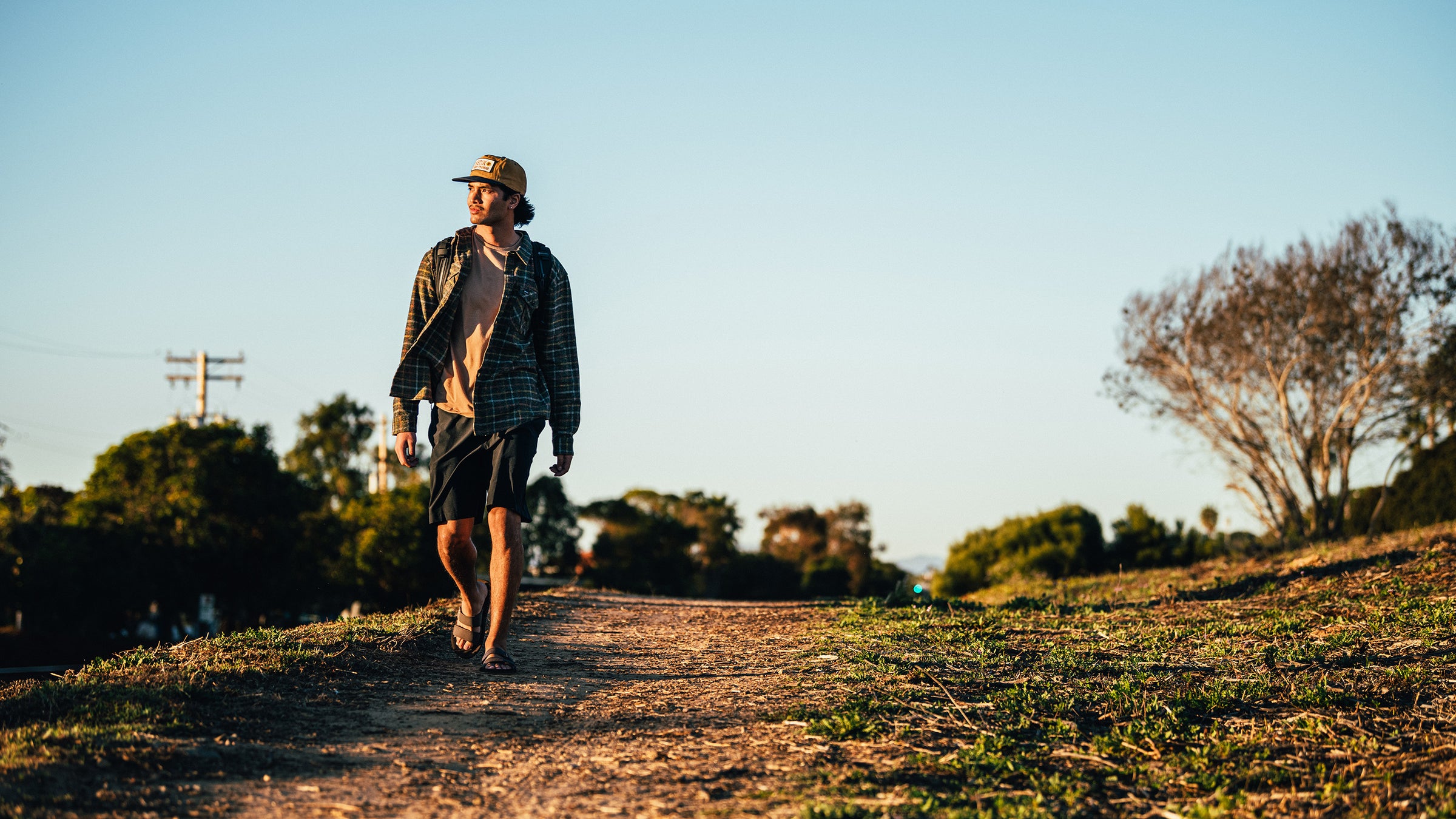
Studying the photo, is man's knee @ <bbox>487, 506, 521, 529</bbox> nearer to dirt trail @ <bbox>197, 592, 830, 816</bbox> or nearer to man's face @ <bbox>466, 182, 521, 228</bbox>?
dirt trail @ <bbox>197, 592, 830, 816</bbox>

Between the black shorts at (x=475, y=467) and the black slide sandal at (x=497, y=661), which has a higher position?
the black shorts at (x=475, y=467)

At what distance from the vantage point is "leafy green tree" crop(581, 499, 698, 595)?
1693 inches

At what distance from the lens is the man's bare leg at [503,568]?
4.64 m

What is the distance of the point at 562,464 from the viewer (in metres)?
4.91

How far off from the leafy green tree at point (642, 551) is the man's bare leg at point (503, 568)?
36.8 meters

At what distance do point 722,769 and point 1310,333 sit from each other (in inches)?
733

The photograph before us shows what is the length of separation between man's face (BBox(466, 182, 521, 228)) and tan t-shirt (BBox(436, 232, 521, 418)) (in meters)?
0.15

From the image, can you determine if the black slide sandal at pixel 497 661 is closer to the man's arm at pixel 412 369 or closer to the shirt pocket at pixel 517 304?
the man's arm at pixel 412 369

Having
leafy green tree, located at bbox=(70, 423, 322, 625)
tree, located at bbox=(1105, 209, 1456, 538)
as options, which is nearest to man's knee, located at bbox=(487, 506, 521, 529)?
tree, located at bbox=(1105, 209, 1456, 538)

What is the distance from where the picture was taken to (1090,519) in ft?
110

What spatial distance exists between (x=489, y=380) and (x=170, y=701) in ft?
5.56

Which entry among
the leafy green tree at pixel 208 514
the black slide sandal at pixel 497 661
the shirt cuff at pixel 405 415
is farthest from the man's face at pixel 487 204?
the leafy green tree at pixel 208 514

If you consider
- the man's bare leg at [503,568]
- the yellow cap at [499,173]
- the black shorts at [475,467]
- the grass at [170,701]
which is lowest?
the grass at [170,701]

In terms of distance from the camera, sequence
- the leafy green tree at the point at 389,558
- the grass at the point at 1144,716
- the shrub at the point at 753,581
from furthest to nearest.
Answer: the shrub at the point at 753,581 < the leafy green tree at the point at 389,558 < the grass at the point at 1144,716
